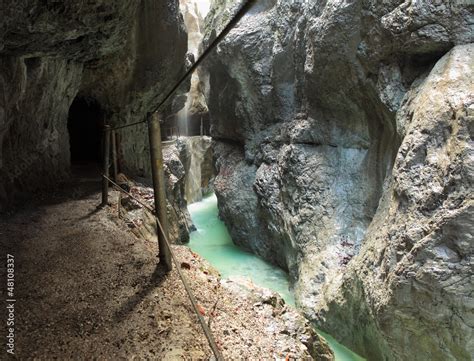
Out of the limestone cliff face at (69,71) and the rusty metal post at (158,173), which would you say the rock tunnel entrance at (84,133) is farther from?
the rusty metal post at (158,173)

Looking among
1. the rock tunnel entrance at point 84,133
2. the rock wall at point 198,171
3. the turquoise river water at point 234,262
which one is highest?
A: the rock tunnel entrance at point 84,133

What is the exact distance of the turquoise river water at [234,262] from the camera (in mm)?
9992

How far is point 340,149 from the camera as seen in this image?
408 inches

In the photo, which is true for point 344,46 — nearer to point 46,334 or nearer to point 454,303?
point 454,303

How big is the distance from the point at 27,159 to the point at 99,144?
551 cm

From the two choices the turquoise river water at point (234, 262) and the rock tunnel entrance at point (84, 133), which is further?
the rock tunnel entrance at point (84, 133)

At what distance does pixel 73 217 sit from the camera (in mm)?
6105

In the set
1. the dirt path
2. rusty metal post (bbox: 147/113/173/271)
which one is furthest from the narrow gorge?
rusty metal post (bbox: 147/113/173/271)

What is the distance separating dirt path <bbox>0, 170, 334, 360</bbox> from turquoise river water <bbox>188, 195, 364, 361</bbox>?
14.0ft

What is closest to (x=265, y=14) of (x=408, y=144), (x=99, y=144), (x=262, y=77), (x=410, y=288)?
(x=262, y=77)

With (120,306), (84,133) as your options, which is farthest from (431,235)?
(84,133)

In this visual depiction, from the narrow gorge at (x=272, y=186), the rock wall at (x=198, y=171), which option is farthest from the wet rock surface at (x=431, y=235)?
the rock wall at (x=198, y=171)

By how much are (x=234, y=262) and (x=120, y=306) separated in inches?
378

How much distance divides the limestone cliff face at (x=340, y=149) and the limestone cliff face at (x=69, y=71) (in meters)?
4.03
